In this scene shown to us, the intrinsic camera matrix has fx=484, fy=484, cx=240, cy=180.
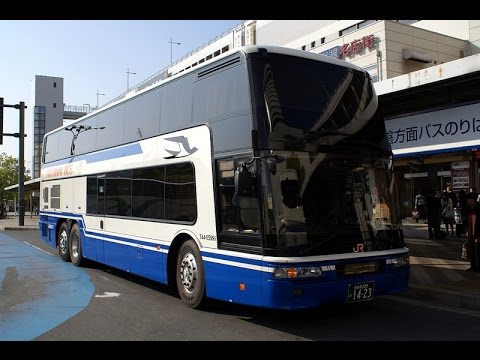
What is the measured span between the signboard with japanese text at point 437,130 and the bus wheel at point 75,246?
8431 mm

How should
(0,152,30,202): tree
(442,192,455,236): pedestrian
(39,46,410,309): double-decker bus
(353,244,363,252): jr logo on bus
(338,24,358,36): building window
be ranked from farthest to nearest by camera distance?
(0,152,30,202): tree
(338,24,358,36): building window
(442,192,455,236): pedestrian
(353,244,363,252): jr logo on bus
(39,46,410,309): double-decker bus

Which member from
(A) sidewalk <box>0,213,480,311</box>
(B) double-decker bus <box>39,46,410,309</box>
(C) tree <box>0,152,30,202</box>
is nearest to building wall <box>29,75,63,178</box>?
(C) tree <box>0,152,30,202</box>

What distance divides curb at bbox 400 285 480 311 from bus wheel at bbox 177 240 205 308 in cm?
381

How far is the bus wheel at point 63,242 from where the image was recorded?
1284 centimetres

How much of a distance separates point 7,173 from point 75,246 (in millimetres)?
65378

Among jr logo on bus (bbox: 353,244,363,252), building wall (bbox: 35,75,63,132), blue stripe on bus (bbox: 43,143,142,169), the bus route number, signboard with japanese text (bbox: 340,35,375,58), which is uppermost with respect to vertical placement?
building wall (bbox: 35,75,63,132)

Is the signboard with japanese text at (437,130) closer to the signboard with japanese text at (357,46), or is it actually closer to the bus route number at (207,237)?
the bus route number at (207,237)

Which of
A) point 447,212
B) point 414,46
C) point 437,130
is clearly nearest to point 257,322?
point 437,130

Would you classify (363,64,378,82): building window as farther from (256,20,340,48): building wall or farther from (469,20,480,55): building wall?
(256,20,340,48): building wall

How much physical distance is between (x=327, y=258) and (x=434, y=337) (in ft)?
5.31

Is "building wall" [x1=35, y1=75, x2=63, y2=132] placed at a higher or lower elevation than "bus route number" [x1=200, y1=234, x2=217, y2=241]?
higher

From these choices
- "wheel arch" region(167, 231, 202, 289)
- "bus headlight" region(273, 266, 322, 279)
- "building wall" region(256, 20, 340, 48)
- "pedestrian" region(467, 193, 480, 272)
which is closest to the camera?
"bus headlight" region(273, 266, 322, 279)

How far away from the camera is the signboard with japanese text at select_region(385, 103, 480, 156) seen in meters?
10.6

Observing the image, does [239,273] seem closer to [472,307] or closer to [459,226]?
[472,307]
